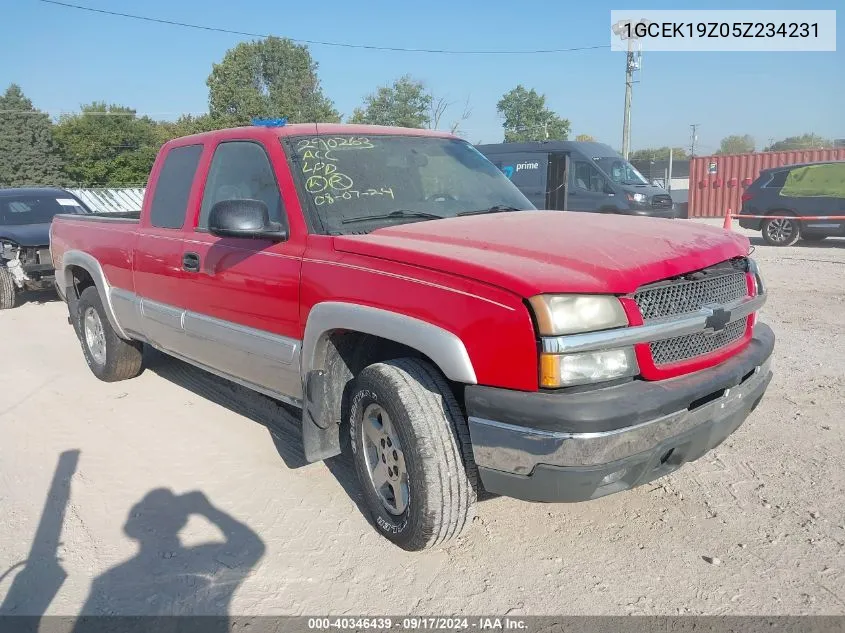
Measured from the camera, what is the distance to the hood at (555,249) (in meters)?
2.53

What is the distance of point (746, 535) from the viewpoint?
3088 millimetres

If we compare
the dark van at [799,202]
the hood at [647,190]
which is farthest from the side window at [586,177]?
the dark van at [799,202]

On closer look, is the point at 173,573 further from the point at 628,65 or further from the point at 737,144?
the point at 737,144

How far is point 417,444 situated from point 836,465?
2413 millimetres

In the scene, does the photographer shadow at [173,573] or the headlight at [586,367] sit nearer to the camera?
the headlight at [586,367]

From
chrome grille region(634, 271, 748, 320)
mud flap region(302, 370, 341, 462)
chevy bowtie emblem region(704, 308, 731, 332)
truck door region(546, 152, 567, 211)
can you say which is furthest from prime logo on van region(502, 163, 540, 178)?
chevy bowtie emblem region(704, 308, 731, 332)

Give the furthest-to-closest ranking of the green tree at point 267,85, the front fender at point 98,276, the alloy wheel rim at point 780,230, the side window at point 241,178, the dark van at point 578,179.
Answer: the green tree at point 267,85 < the dark van at point 578,179 < the alloy wheel rim at point 780,230 < the front fender at point 98,276 < the side window at point 241,178

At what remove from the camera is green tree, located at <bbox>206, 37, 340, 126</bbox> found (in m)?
50.3

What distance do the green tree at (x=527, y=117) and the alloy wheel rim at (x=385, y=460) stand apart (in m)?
62.3

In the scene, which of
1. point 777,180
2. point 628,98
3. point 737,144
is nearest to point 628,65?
point 628,98

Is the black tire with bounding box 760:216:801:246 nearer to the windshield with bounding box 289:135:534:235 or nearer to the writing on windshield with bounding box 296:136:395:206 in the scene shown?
the windshield with bounding box 289:135:534:235

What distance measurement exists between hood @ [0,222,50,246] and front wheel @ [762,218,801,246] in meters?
13.3

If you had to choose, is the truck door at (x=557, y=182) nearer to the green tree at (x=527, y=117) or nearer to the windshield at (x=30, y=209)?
the windshield at (x=30, y=209)

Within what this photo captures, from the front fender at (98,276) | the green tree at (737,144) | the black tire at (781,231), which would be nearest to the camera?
the front fender at (98,276)
